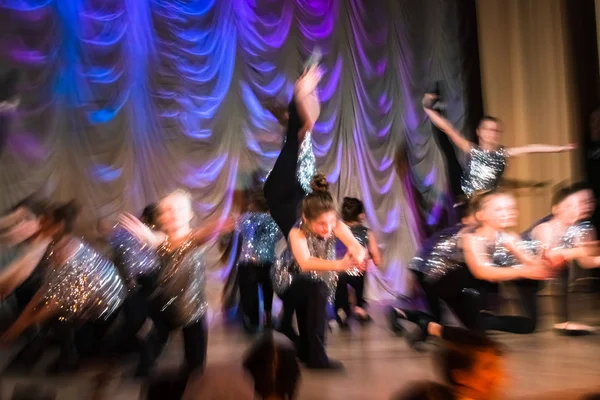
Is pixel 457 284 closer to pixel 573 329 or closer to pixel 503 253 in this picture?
pixel 503 253

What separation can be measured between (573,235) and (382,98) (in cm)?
258

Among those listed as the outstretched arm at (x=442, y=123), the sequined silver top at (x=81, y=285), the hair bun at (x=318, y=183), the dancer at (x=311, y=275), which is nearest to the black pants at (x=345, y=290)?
the hair bun at (x=318, y=183)

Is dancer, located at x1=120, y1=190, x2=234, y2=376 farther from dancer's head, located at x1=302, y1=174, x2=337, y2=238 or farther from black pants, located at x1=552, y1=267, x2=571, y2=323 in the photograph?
black pants, located at x1=552, y1=267, x2=571, y2=323

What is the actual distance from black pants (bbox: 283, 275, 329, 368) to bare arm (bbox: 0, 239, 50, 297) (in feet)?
3.78

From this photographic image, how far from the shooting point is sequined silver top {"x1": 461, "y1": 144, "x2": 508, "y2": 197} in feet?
14.2

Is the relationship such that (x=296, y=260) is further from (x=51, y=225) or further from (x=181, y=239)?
(x=51, y=225)

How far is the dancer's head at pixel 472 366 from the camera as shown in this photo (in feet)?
4.32

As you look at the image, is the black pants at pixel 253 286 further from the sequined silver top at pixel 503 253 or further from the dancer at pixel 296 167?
the sequined silver top at pixel 503 253

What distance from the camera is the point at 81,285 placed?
2740 mm

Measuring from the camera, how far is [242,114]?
500 centimetres

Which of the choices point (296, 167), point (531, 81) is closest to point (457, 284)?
point (296, 167)

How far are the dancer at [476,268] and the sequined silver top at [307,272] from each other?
0.56 meters

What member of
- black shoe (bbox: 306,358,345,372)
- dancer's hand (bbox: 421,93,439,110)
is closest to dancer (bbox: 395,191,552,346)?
black shoe (bbox: 306,358,345,372)

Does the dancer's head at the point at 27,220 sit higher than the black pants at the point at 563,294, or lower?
higher
